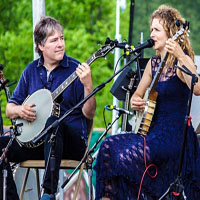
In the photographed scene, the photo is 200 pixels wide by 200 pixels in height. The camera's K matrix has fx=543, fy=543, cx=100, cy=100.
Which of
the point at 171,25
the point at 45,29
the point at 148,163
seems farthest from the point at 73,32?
the point at 148,163

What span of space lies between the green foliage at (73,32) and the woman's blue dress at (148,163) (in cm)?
793

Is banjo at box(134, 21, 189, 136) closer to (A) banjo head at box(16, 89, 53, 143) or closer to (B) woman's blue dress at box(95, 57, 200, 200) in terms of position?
(B) woman's blue dress at box(95, 57, 200, 200)

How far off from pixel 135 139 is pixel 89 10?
33.9 feet

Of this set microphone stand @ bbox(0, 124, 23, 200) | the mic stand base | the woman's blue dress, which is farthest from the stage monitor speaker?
the mic stand base

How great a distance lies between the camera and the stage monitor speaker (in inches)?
182

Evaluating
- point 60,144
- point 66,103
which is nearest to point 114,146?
point 60,144

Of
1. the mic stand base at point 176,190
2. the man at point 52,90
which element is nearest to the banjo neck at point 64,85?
the man at point 52,90

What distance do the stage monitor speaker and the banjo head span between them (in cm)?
73

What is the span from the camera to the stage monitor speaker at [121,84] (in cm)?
462

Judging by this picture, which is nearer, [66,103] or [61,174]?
[66,103]

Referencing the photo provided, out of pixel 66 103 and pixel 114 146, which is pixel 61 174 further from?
pixel 114 146

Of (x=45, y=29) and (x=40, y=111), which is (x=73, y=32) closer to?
(x=45, y=29)

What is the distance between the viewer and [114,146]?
12.2 ft

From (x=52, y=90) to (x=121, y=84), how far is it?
2.29 ft
